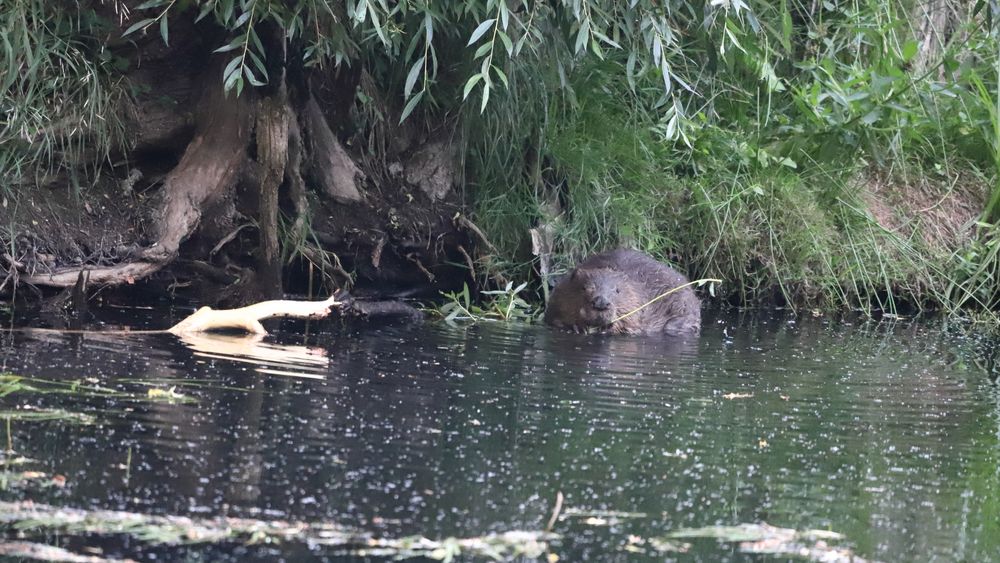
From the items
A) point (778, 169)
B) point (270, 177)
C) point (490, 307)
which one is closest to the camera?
point (270, 177)

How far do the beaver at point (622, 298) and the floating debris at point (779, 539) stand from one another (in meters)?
4.03

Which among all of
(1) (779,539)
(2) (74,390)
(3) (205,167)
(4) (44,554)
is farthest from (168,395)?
(3) (205,167)

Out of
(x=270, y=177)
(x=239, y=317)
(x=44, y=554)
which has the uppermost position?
(x=270, y=177)

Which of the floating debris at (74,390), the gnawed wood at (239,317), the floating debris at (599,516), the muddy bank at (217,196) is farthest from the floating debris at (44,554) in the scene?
the muddy bank at (217,196)

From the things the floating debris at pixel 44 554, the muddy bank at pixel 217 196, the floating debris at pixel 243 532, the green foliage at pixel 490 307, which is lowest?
the floating debris at pixel 44 554

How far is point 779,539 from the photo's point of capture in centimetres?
286

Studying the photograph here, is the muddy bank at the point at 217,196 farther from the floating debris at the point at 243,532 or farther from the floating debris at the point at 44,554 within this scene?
the floating debris at the point at 44,554

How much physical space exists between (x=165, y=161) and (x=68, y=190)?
0.58 m

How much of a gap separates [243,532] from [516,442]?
1.17 meters

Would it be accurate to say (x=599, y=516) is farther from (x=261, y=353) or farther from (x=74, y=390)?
(x=261, y=353)

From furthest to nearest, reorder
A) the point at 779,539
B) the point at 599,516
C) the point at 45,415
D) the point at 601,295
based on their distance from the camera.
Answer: the point at 601,295 → the point at 45,415 → the point at 599,516 → the point at 779,539

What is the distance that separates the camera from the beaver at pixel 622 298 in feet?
23.1

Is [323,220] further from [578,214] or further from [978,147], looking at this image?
[978,147]

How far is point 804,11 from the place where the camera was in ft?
30.5
